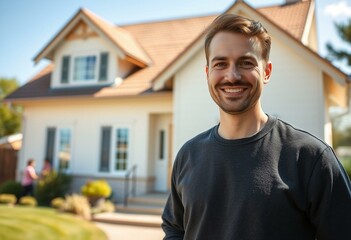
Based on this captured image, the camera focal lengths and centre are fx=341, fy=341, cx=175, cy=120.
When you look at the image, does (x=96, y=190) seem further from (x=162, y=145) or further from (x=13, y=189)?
(x=13, y=189)

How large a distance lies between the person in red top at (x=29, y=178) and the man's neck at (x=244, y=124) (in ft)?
40.1

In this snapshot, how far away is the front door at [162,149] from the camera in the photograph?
1295 centimetres

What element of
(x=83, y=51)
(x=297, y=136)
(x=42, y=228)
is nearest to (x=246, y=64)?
(x=297, y=136)

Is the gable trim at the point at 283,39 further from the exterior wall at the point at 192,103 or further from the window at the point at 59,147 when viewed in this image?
the window at the point at 59,147

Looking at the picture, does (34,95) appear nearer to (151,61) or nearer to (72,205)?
(151,61)

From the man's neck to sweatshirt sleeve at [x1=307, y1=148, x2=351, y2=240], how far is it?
1.11 ft

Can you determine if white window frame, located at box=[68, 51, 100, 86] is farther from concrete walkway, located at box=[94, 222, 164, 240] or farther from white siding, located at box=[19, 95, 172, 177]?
concrete walkway, located at box=[94, 222, 164, 240]

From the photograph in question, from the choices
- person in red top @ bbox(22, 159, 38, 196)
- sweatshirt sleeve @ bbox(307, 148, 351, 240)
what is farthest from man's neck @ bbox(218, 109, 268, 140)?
person in red top @ bbox(22, 159, 38, 196)

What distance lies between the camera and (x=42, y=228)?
7.09m

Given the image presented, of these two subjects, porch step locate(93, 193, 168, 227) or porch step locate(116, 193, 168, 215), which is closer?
porch step locate(93, 193, 168, 227)

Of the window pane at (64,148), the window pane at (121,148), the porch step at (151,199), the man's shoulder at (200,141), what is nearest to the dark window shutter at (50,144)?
the window pane at (64,148)

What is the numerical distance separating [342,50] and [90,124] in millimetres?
17887

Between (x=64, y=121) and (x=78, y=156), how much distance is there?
5.33ft

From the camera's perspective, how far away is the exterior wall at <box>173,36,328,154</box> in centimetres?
963
